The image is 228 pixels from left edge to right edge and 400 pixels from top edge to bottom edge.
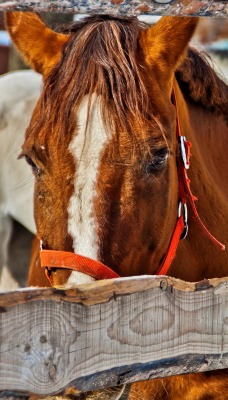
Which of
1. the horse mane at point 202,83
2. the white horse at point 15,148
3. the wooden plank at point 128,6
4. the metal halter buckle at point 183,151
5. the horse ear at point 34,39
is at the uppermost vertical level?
the wooden plank at point 128,6

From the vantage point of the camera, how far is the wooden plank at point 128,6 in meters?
1.70

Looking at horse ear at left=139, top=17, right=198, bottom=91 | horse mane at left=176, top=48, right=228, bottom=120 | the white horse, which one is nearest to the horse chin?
horse ear at left=139, top=17, right=198, bottom=91

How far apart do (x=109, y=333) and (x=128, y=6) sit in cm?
85

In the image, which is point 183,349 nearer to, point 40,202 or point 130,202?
point 130,202

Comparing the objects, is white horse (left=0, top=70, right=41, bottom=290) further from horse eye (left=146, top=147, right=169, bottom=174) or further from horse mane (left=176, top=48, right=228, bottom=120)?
horse eye (left=146, top=147, right=169, bottom=174)

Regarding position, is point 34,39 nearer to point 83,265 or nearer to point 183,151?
point 183,151

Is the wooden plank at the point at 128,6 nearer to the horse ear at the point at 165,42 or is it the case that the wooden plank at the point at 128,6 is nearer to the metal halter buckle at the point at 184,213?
the horse ear at the point at 165,42

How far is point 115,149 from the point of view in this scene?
Result: 2428mm

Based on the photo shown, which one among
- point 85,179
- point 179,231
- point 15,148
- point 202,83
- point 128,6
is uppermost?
point 128,6

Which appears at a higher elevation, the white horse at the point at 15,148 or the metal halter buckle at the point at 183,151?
the metal halter buckle at the point at 183,151

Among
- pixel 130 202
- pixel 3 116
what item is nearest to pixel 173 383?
pixel 130 202

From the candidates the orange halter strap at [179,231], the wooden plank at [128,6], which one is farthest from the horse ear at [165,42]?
the wooden plank at [128,6]

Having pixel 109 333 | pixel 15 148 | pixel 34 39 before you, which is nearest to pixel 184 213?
pixel 34 39

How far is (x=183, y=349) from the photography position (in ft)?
6.40
